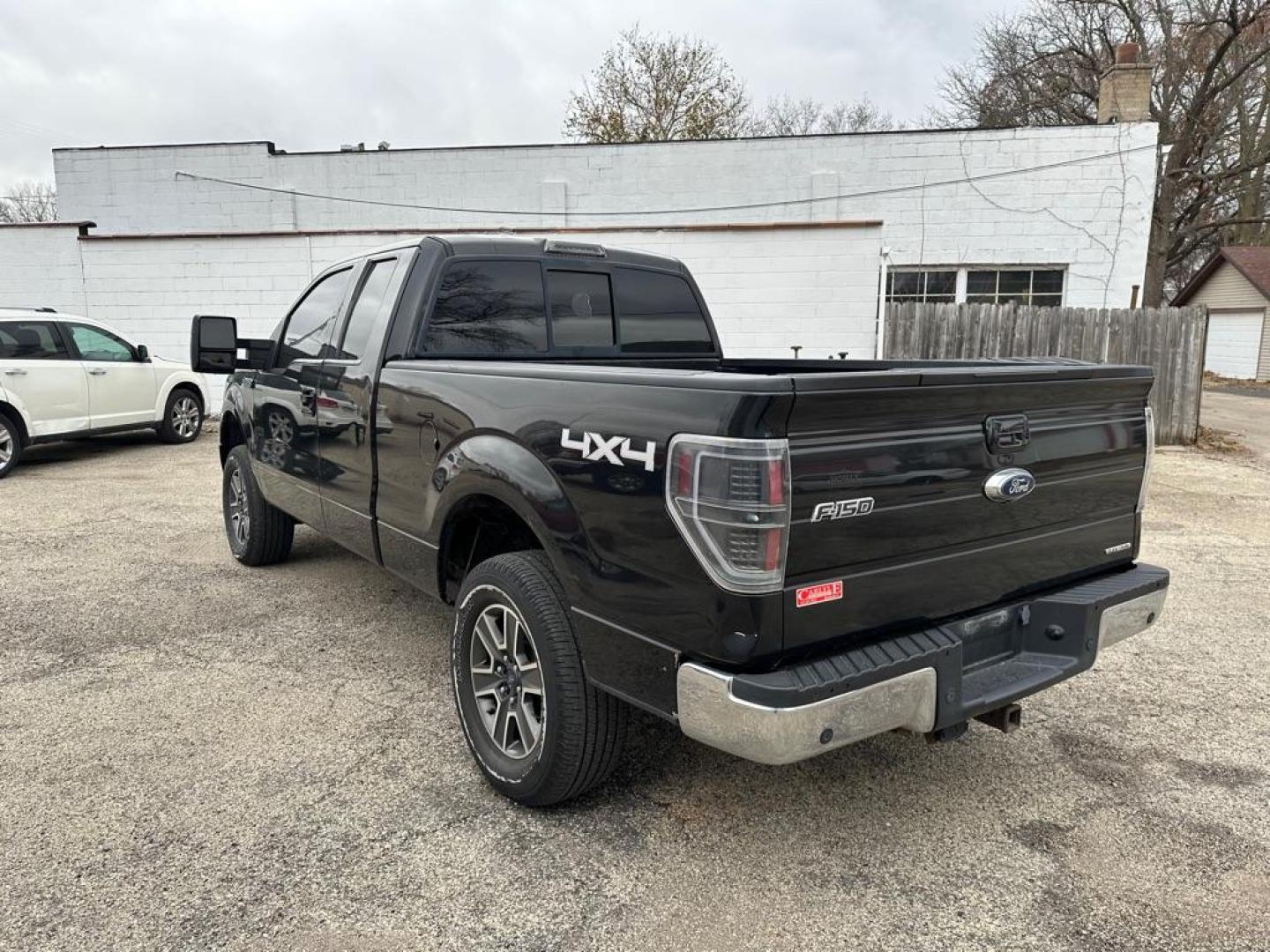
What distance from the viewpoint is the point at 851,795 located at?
296cm

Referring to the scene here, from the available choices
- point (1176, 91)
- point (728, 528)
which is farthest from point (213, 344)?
point (1176, 91)

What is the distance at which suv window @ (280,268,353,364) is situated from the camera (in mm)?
4348

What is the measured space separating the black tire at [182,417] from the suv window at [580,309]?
29.9 ft

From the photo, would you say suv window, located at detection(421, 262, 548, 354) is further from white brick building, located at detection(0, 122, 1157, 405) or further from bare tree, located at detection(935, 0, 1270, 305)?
bare tree, located at detection(935, 0, 1270, 305)

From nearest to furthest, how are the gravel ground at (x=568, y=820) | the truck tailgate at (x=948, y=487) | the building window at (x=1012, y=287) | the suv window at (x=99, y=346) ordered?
the truck tailgate at (x=948, y=487) < the gravel ground at (x=568, y=820) < the suv window at (x=99, y=346) < the building window at (x=1012, y=287)

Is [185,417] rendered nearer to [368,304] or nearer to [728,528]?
[368,304]

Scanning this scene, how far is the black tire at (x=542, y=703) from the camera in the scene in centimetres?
257

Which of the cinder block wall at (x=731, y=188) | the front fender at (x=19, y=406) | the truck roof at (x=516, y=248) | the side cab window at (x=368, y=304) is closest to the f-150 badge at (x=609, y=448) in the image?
the truck roof at (x=516, y=248)

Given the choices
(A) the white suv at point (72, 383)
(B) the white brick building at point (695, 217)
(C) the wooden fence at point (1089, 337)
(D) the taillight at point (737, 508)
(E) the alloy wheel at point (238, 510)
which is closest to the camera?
(D) the taillight at point (737, 508)

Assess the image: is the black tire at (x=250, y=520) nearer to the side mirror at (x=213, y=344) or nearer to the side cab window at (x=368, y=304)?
the side mirror at (x=213, y=344)

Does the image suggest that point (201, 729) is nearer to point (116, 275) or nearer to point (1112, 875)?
point (1112, 875)

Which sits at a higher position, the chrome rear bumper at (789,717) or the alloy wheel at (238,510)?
the chrome rear bumper at (789,717)

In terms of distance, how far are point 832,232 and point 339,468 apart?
8925mm

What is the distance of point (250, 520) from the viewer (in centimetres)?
548
